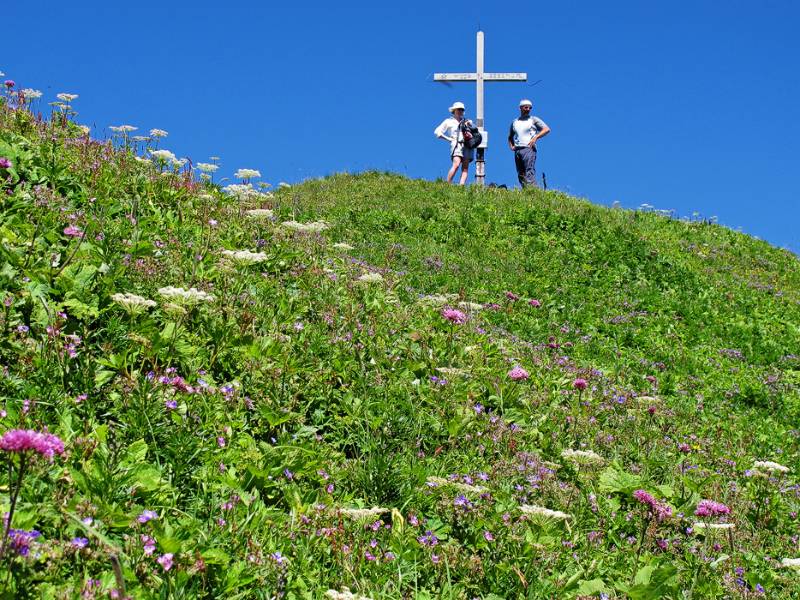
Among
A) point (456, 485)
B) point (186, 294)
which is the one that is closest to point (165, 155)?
point (186, 294)

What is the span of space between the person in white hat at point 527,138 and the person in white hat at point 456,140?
5.74 feet

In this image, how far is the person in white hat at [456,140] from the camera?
23906 millimetres

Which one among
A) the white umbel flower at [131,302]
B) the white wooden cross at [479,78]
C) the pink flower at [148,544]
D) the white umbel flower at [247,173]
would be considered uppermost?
the white wooden cross at [479,78]

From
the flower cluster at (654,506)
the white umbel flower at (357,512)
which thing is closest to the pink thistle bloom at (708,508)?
the flower cluster at (654,506)

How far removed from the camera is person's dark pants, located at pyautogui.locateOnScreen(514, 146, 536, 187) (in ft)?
76.9

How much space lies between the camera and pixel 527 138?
2345 cm

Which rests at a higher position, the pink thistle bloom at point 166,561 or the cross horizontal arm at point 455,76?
the cross horizontal arm at point 455,76

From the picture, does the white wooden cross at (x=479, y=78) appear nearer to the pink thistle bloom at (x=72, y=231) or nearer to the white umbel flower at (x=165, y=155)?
the white umbel flower at (x=165, y=155)

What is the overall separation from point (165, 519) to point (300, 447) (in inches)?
53.7

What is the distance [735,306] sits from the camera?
15.0 meters

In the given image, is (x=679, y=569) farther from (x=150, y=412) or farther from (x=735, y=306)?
(x=735, y=306)

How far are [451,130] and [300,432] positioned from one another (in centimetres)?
2023

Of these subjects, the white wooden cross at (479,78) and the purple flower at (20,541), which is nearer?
the purple flower at (20,541)

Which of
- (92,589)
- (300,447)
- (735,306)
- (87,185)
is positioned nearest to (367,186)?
(735,306)
